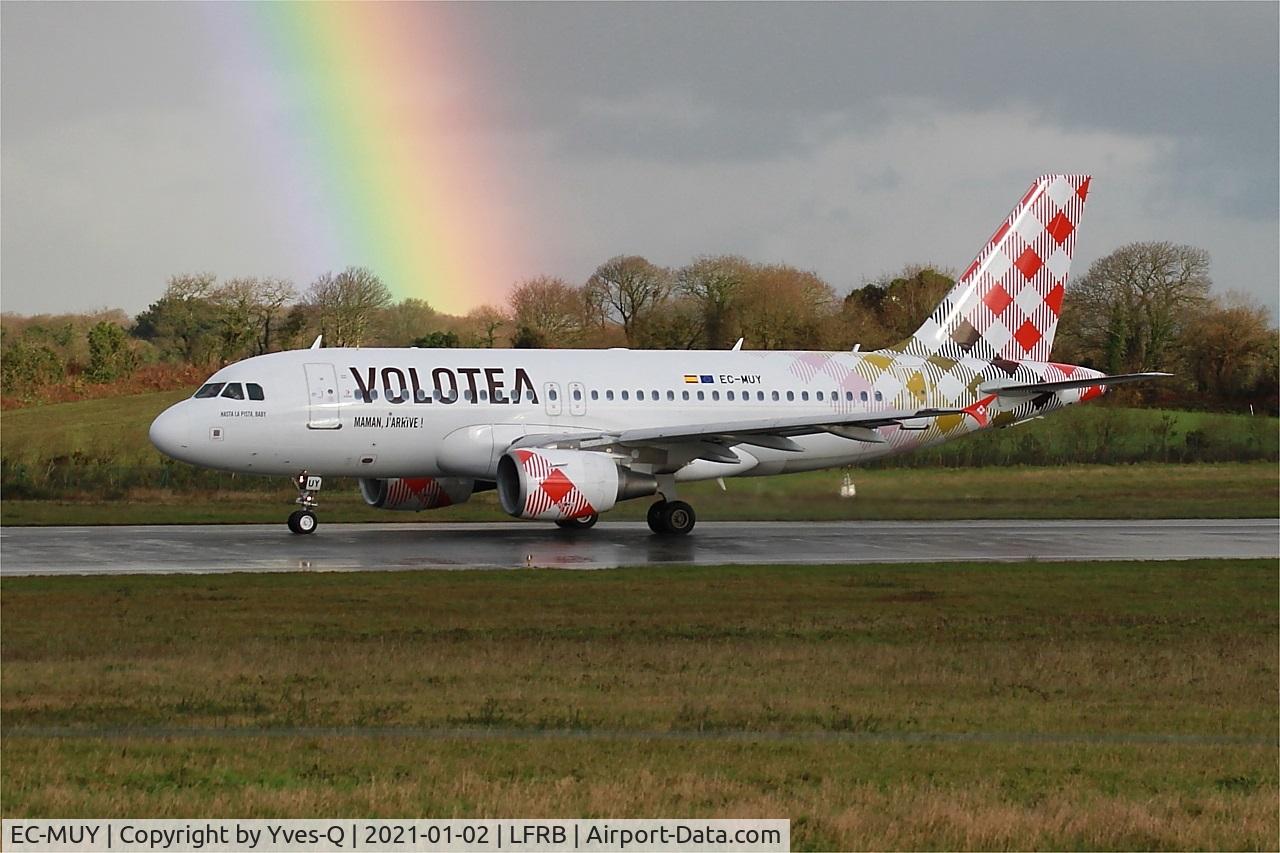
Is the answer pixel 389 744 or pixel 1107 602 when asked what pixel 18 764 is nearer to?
pixel 389 744

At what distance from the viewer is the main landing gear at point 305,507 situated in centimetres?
Answer: 3312

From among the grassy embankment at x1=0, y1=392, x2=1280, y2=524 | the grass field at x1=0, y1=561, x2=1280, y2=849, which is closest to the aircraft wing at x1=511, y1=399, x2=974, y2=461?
the grassy embankment at x1=0, y1=392, x2=1280, y2=524

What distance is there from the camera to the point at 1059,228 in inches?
1706

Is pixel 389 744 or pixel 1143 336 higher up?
pixel 1143 336

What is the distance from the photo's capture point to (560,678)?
15984 mm

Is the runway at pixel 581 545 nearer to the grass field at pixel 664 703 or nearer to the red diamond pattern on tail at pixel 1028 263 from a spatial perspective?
the grass field at pixel 664 703

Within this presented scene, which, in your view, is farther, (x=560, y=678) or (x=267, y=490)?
(x=267, y=490)

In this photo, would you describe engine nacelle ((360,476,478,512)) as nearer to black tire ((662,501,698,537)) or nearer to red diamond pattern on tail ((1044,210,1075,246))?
black tire ((662,501,698,537))

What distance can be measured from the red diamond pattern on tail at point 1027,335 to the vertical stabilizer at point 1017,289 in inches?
1.0

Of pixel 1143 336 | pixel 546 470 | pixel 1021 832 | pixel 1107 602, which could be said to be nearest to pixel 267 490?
pixel 546 470

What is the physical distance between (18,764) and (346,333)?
54.0m

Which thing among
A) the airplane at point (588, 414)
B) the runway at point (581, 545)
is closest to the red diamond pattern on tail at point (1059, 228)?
the airplane at point (588, 414)

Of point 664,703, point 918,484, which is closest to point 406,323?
point 918,484
